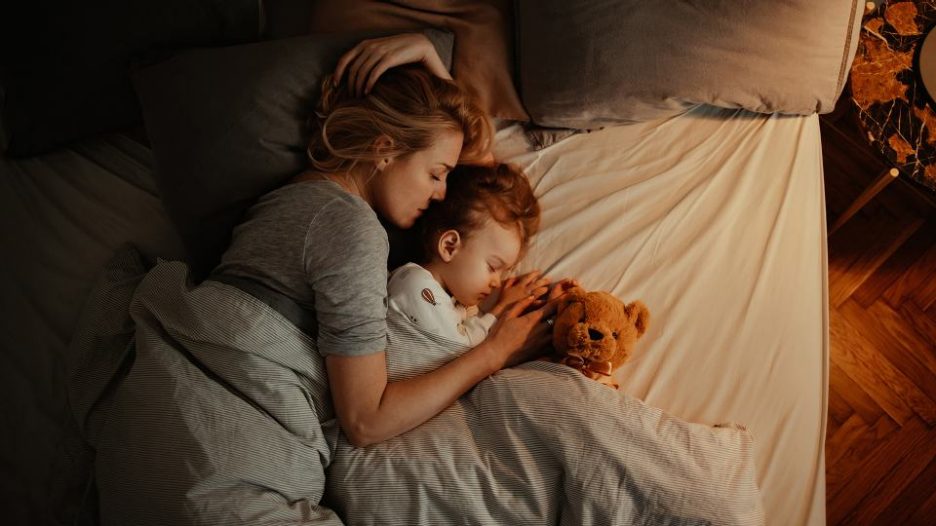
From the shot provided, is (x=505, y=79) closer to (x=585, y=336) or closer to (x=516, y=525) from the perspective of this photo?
(x=585, y=336)

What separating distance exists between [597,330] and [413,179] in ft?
1.30

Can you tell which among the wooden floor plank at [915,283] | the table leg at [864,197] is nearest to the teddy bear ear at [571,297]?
the table leg at [864,197]

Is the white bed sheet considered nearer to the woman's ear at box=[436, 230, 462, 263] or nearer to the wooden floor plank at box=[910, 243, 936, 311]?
the woman's ear at box=[436, 230, 462, 263]

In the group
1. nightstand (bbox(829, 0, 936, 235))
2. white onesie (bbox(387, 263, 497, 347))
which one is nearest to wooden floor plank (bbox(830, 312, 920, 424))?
nightstand (bbox(829, 0, 936, 235))

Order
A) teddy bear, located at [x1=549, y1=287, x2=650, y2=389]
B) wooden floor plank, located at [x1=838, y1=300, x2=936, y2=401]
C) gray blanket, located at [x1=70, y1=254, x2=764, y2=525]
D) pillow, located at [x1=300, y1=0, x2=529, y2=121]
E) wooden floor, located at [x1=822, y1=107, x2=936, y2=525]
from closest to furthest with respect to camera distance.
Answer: gray blanket, located at [x1=70, y1=254, x2=764, y2=525]
teddy bear, located at [x1=549, y1=287, x2=650, y2=389]
pillow, located at [x1=300, y1=0, x2=529, y2=121]
wooden floor, located at [x1=822, y1=107, x2=936, y2=525]
wooden floor plank, located at [x1=838, y1=300, x2=936, y2=401]

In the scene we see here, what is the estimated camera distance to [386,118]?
1.03 m

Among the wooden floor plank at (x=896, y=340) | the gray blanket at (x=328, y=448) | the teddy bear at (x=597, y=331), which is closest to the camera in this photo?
the gray blanket at (x=328, y=448)

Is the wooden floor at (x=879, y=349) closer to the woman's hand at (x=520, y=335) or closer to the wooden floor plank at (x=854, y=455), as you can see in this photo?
the wooden floor plank at (x=854, y=455)

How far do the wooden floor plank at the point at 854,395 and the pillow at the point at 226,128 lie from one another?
129 centimetres

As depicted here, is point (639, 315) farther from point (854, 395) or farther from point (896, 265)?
point (896, 265)

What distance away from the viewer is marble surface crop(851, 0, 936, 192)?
45.6 inches

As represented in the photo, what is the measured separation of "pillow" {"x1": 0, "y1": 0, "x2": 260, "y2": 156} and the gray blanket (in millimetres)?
502

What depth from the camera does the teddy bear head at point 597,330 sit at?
102 centimetres

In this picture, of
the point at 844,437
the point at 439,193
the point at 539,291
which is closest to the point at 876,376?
the point at 844,437
